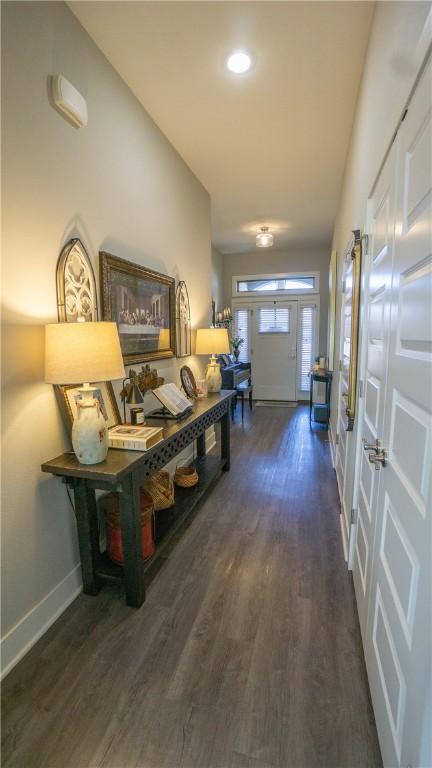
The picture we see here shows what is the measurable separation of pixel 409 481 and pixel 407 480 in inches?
0.7

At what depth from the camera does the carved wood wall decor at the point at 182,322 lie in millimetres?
2988

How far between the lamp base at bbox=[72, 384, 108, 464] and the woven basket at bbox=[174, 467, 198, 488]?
1.23 m

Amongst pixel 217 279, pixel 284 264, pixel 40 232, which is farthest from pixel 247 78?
pixel 284 264

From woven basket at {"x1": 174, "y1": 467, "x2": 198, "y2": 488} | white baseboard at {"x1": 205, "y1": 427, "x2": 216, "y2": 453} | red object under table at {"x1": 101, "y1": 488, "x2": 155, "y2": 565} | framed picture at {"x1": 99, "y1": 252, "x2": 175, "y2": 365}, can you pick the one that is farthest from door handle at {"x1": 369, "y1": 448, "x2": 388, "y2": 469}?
white baseboard at {"x1": 205, "y1": 427, "x2": 216, "y2": 453}

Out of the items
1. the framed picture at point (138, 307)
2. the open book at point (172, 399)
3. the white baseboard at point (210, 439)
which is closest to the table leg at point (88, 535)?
the open book at point (172, 399)

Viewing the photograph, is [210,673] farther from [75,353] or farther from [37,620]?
[75,353]

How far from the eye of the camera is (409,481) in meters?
0.91

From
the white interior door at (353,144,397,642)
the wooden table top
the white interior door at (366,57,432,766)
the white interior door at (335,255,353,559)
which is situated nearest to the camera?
the white interior door at (366,57,432,766)

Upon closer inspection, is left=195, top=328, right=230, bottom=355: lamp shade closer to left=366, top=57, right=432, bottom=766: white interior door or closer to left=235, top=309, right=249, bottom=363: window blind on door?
left=366, top=57, right=432, bottom=766: white interior door

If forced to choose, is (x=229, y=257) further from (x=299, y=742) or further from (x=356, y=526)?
(x=299, y=742)

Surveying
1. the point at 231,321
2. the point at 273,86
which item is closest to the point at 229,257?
the point at 231,321

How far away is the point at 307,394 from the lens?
21.8 feet

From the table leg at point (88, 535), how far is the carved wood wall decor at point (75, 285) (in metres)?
0.88

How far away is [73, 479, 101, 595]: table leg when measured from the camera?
173cm
